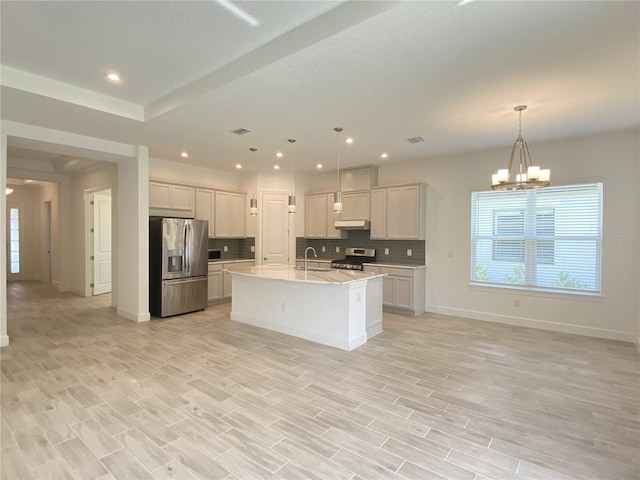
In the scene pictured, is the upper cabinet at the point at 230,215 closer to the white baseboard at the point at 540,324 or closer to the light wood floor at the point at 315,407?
the light wood floor at the point at 315,407

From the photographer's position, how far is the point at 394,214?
6.40 m

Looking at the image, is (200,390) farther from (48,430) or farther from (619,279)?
(619,279)

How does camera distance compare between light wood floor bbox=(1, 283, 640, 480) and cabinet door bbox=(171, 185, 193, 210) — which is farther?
cabinet door bbox=(171, 185, 193, 210)

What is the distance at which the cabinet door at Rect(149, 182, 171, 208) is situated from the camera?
607 centimetres

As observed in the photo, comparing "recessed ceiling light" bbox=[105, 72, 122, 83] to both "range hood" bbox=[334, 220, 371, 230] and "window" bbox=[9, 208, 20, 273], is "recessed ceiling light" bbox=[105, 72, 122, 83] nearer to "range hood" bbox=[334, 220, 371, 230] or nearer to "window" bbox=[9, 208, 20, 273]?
"range hood" bbox=[334, 220, 371, 230]

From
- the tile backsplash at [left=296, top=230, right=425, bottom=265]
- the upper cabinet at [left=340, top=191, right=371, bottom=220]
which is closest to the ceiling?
the upper cabinet at [left=340, top=191, right=371, bottom=220]

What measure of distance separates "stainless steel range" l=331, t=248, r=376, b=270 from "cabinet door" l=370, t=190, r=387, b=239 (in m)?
0.45

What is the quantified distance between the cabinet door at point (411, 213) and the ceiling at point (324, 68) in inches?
61.8

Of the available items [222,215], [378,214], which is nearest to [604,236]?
[378,214]

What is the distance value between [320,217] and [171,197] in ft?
10.2

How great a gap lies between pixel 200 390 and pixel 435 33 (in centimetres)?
355

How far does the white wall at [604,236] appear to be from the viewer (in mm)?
4551

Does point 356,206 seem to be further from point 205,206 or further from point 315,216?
point 205,206

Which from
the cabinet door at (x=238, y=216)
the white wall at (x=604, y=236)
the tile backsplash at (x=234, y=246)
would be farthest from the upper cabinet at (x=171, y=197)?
the white wall at (x=604, y=236)
